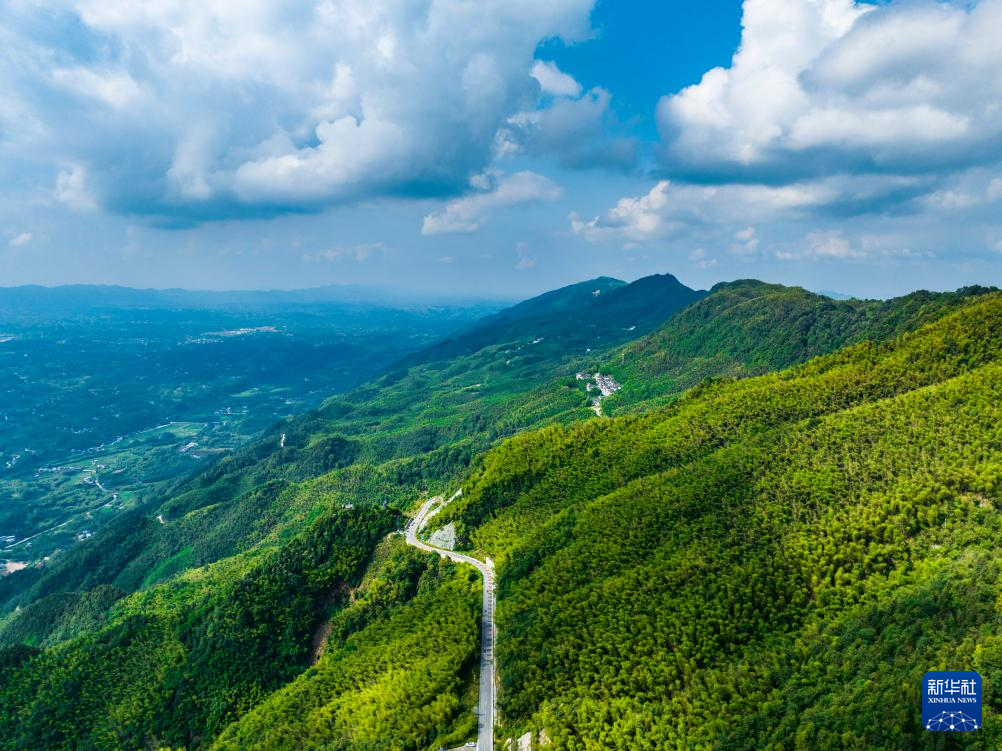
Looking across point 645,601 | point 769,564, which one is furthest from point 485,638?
point 769,564

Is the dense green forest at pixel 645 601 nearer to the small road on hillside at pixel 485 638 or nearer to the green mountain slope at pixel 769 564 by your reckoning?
the green mountain slope at pixel 769 564

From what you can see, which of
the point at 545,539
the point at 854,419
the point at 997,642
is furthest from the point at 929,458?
the point at 545,539

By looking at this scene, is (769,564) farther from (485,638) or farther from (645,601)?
(485,638)

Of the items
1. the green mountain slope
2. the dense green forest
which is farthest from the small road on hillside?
the green mountain slope

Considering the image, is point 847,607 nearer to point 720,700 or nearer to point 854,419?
point 720,700

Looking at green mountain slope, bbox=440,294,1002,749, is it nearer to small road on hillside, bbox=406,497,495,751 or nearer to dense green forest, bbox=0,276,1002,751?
dense green forest, bbox=0,276,1002,751

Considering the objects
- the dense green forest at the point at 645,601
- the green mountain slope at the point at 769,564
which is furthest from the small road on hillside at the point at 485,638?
the green mountain slope at the point at 769,564
